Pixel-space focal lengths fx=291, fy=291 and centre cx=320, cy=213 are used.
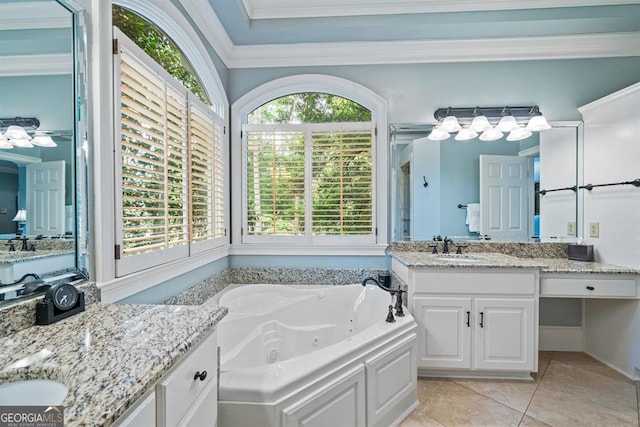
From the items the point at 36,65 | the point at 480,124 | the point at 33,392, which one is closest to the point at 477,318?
the point at 480,124

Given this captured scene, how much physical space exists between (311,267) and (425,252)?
3.49ft

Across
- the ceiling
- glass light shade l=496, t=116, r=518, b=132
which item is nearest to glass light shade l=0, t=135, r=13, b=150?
the ceiling

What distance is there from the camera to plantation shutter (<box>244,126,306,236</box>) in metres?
2.70

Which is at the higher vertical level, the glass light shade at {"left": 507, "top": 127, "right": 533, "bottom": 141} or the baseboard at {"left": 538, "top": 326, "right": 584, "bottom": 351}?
the glass light shade at {"left": 507, "top": 127, "right": 533, "bottom": 141}

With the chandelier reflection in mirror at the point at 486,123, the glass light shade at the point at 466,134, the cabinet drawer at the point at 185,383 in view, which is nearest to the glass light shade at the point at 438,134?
the chandelier reflection in mirror at the point at 486,123

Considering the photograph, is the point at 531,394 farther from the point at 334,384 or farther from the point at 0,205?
the point at 0,205

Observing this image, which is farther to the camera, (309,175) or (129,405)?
(309,175)

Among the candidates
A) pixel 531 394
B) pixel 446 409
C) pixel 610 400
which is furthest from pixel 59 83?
pixel 610 400

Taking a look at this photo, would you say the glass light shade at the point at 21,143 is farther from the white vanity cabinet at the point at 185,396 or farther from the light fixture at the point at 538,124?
the light fixture at the point at 538,124

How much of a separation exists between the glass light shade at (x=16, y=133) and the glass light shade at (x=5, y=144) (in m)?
0.02

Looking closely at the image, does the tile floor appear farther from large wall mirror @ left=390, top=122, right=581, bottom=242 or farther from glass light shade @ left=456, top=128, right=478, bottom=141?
glass light shade @ left=456, top=128, right=478, bottom=141

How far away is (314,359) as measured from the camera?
1.36 m

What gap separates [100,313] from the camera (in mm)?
1057

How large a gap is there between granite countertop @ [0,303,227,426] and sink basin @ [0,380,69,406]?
0.01 metres
